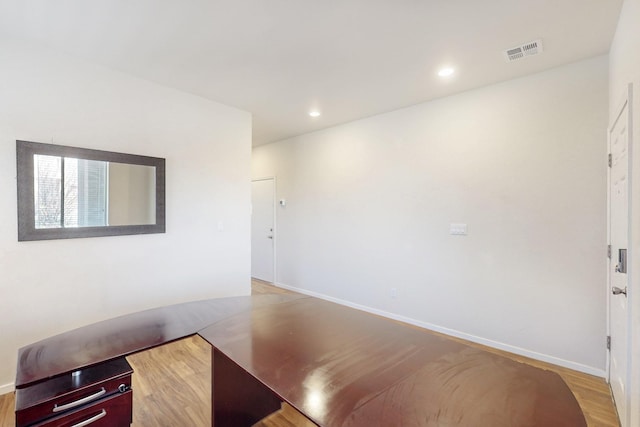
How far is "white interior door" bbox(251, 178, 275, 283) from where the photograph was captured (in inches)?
216

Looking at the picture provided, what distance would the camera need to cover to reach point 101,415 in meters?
1.33

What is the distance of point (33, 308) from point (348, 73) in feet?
10.6

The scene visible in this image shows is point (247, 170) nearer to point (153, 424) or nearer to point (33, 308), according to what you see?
point (33, 308)

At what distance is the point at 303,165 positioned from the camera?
4898 mm

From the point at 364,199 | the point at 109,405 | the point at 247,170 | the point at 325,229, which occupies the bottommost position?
the point at 109,405

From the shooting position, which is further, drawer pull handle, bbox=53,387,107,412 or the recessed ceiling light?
the recessed ceiling light

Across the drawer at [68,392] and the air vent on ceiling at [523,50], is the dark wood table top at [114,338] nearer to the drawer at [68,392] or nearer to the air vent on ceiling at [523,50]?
the drawer at [68,392]

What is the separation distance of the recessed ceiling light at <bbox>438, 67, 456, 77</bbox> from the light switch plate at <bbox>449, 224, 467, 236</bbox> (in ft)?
4.99

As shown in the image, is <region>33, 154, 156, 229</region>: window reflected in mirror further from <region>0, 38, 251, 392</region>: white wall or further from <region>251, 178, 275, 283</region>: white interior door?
<region>251, 178, 275, 283</region>: white interior door

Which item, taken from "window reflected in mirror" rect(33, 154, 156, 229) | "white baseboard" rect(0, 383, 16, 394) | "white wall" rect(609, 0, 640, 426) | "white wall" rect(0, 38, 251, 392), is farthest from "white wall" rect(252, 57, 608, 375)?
"white baseboard" rect(0, 383, 16, 394)

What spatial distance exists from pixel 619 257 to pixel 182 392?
308cm

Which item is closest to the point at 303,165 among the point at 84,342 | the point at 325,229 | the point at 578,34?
the point at 325,229

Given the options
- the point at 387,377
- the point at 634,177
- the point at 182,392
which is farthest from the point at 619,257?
the point at 182,392

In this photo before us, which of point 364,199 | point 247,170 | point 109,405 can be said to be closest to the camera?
point 109,405
